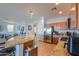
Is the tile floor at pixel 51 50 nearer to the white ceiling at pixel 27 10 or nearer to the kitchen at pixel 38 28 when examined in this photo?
the kitchen at pixel 38 28

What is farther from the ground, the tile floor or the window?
the window

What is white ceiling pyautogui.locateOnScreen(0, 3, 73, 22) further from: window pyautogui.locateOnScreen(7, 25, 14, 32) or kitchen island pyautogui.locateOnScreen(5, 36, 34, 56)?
kitchen island pyautogui.locateOnScreen(5, 36, 34, 56)

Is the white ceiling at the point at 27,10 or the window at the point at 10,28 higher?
the white ceiling at the point at 27,10

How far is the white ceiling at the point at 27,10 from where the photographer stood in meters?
2.02

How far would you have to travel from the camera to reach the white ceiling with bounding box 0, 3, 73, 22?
2.02 meters

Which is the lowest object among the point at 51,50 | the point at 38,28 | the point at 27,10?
the point at 51,50

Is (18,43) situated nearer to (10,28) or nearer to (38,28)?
(10,28)

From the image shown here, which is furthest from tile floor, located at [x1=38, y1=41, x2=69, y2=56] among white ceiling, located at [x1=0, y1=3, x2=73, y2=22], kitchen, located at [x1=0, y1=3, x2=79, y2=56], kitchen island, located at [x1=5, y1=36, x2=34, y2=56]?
white ceiling, located at [x1=0, y1=3, x2=73, y2=22]

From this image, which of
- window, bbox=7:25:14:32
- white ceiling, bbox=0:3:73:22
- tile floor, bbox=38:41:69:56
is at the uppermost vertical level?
white ceiling, bbox=0:3:73:22

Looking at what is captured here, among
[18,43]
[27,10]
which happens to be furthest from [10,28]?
[27,10]

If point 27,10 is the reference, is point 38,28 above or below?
below

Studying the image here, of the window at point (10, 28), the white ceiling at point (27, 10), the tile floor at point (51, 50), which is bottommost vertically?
the tile floor at point (51, 50)

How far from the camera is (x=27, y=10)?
2.04 metres

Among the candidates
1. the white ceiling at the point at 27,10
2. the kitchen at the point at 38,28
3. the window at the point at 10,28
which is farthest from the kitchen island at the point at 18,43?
the white ceiling at the point at 27,10
